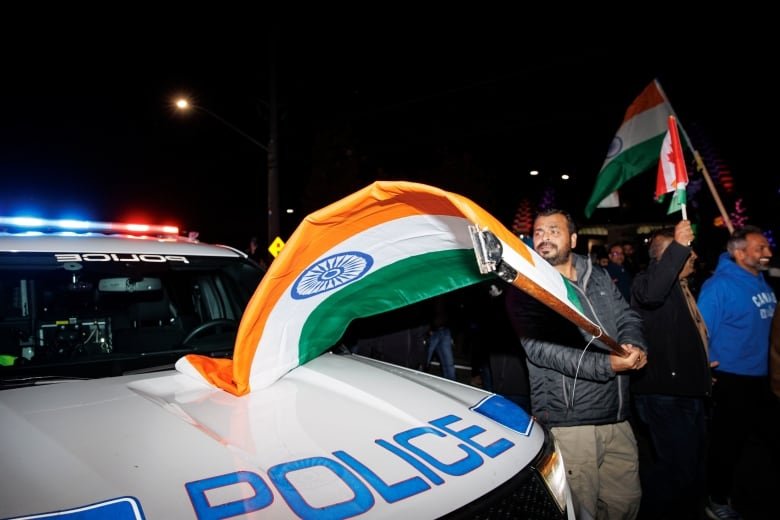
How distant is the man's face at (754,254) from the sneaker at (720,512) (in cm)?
176

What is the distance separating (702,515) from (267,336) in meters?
3.51

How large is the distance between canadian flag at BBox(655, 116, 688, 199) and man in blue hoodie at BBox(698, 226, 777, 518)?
739 millimetres

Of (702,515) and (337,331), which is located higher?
(337,331)

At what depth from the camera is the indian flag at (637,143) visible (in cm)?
423

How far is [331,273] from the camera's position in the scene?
8.26 ft

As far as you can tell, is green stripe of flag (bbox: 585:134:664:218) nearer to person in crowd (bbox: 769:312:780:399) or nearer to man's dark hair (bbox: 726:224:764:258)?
man's dark hair (bbox: 726:224:764:258)

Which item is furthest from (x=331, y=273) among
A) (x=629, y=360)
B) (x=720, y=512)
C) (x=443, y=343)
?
(x=443, y=343)

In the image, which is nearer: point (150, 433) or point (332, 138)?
point (150, 433)

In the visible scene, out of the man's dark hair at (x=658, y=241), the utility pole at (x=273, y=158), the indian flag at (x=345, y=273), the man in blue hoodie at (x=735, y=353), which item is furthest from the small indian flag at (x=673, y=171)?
the utility pole at (x=273, y=158)

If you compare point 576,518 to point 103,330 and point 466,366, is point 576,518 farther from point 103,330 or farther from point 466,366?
point 466,366

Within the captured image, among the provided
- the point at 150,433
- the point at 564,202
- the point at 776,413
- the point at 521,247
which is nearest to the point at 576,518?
the point at 521,247

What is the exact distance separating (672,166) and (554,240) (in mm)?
1611

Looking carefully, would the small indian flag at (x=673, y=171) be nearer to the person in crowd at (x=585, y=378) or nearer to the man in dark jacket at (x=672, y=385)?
the man in dark jacket at (x=672, y=385)

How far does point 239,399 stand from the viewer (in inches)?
85.6
